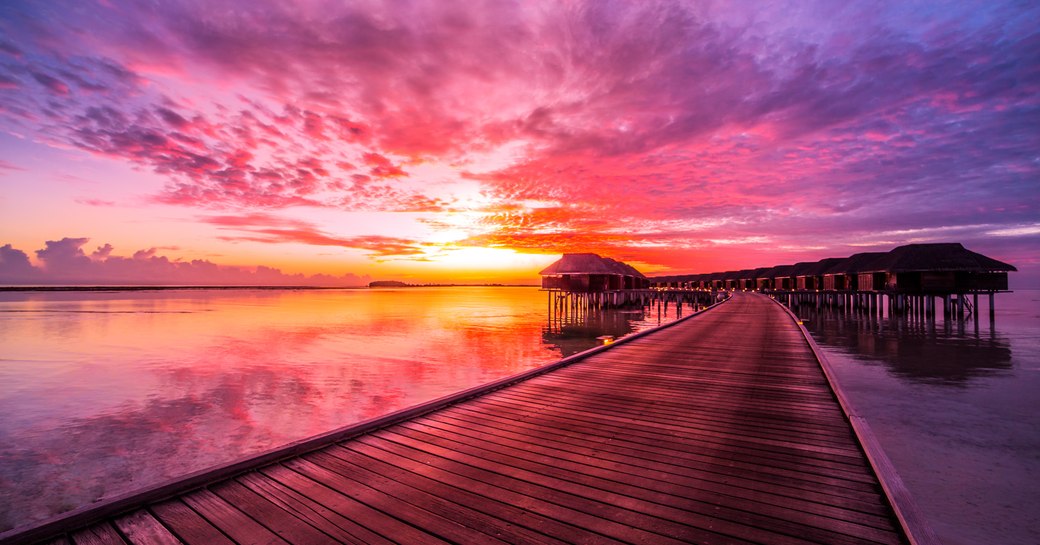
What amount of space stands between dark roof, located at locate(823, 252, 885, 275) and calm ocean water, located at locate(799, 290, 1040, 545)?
2234cm

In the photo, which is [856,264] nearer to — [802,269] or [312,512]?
[802,269]

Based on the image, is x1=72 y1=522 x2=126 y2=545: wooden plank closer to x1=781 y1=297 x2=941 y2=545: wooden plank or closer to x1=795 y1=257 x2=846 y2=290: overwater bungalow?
x1=781 y1=297 x2=941 y2=545: wooden plank

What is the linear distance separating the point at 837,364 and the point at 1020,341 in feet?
58.7

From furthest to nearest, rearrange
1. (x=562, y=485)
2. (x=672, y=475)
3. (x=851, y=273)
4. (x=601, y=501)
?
(x=851, y=273)
(x=672, y=475)
(x=562, y=485)
(x=601, y=501)

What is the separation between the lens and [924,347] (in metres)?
23.8

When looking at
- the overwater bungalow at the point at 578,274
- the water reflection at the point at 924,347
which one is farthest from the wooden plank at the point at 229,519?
the overwater bungalow at the point at 578,274

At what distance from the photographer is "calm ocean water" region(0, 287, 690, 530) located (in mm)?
9016

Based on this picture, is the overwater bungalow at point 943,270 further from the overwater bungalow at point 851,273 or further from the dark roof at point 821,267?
the dark roof at point 821,267

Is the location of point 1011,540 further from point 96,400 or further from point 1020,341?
point 1020,341

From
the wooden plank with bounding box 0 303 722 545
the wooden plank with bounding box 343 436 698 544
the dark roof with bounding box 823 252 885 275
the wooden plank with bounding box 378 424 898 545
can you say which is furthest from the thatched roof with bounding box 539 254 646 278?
the wooden plank with bounding box 343 436 698 544

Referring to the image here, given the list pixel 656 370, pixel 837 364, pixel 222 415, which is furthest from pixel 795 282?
pixel 222 415

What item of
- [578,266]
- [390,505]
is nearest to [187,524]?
[390,505]

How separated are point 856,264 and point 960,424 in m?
45.1

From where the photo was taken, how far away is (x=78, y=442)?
10406 millimetres
